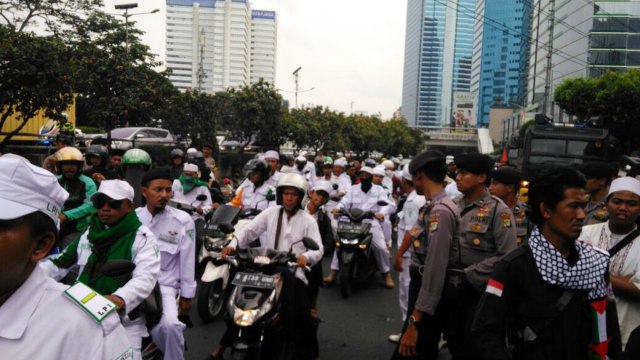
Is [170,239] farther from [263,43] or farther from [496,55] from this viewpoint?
[263,43]

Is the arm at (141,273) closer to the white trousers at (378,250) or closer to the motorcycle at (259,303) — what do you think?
the motorcycle at (259,303)

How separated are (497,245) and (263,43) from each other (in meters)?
186

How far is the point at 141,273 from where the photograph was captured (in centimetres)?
296

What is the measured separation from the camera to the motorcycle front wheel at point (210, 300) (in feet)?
18.0

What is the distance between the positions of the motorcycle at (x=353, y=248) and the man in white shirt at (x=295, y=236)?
2347 millimetres

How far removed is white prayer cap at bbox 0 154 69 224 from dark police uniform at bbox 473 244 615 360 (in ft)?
5.63

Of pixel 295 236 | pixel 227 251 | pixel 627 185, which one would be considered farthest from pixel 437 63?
pixel 627 185

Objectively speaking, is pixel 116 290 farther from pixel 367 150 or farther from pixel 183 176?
pixel 367 150

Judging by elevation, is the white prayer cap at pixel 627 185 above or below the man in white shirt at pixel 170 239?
above

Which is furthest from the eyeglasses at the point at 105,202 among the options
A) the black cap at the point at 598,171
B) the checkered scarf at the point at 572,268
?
the black cap at the point at 598,171

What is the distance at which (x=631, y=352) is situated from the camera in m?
1.99

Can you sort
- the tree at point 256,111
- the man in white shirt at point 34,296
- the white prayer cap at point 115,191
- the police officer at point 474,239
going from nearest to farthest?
1. the man in white shirt at point 34,296
2. the police officer at point 474,239
3. the white prayer cap at point 115,191
4. the tree at point 256,111

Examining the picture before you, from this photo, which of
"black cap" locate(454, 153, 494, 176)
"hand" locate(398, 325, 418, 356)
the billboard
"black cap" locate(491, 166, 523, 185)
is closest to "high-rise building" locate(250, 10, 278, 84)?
the billboard

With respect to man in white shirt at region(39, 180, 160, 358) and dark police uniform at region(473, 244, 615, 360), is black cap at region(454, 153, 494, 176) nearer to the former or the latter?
dark police uniform at region(473, 244, 615, 360)
